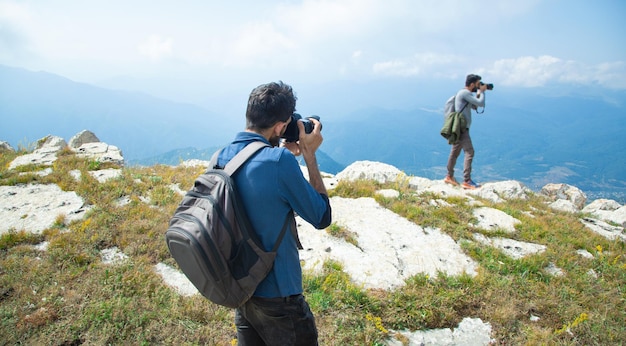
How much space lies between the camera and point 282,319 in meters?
2.44

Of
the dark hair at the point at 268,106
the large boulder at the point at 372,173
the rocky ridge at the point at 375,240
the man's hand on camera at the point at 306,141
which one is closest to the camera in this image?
the dark hair at the point at 268,106

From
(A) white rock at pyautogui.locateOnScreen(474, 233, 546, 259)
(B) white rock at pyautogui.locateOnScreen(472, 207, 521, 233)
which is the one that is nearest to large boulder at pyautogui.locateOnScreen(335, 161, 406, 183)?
(B) white rock at pyautogui.locateOnScreen(472, 207, 521, 233)

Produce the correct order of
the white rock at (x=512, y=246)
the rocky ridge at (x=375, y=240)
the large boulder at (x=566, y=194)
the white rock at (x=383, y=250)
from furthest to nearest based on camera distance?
the large boulder at (x=566, y=194) < the white rock at (x=512, y=246) < the white rock at (x=383, y=250) < the rocky ridge at (x=375, y=240)

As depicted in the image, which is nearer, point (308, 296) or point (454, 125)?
point (308, 296)

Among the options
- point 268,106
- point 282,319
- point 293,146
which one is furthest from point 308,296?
point 268,106

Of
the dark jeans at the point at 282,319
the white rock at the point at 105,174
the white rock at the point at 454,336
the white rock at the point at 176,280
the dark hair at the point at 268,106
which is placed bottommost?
the white rock at the point at 454,336

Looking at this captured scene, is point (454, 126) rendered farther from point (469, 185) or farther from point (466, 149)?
point (469, 185)

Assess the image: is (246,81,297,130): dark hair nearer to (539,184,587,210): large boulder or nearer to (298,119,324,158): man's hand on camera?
(298,119,324,158): man's hand on camera

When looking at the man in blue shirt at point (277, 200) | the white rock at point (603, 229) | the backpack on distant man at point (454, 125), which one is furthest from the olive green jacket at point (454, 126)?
the man in blue shirt at point (277, 200)

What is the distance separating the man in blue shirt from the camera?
223 cm

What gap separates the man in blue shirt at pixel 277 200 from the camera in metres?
2.23

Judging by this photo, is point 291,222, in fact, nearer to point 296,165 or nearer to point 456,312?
point 296,165

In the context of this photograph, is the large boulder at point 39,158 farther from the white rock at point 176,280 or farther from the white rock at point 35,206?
the white rock at point 176,280

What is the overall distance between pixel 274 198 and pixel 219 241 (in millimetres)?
481
